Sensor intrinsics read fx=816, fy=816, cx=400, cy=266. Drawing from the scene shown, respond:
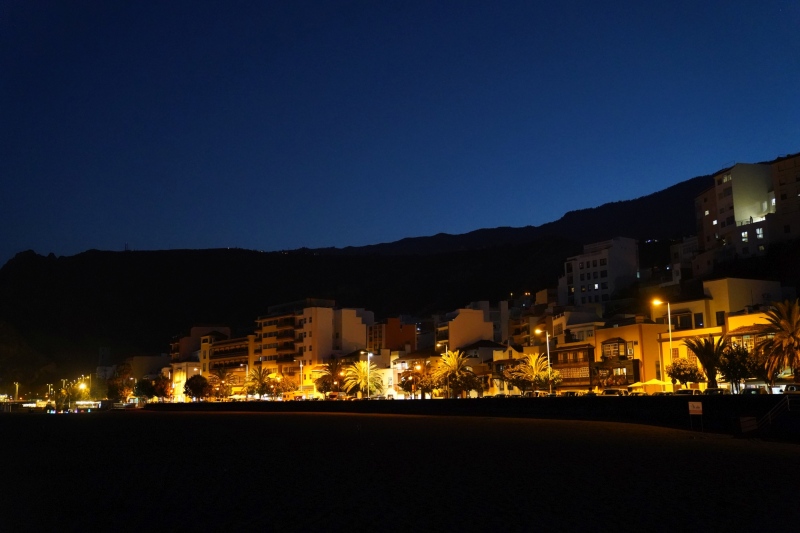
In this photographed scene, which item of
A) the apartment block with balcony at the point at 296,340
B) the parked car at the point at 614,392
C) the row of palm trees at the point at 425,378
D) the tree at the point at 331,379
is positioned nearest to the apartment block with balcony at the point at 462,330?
the row of palm trees at the point at 425,378

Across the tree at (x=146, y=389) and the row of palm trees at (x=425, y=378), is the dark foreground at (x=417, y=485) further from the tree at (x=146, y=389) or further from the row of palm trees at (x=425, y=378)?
the tree at (x=146, y=389)

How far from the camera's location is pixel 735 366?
56.1 metres

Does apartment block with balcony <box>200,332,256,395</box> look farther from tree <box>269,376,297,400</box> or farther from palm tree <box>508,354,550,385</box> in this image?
palm tree <box>508,354,550,385</box>

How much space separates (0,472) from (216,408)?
66.7m

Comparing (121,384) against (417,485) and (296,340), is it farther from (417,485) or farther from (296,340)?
(417,485)

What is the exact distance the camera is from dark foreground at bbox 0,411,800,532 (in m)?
15.4

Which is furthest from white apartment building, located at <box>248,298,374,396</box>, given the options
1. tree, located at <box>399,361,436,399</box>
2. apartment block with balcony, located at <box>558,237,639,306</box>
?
apartment block with balcony, located at <box>558,237,639,306</box>

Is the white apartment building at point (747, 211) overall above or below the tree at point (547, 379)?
above

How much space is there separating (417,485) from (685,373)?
4602 centimetres

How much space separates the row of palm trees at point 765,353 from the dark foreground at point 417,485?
18.6 meters

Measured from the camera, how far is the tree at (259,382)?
357 ft

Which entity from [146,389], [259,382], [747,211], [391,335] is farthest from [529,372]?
[146,389]

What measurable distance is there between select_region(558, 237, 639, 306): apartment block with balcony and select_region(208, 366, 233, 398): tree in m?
51.7

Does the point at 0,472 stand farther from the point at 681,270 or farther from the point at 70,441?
the point at 681,270
